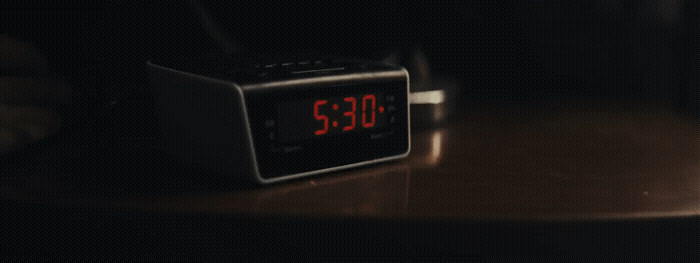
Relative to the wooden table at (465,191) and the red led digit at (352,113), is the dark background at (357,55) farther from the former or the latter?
the red led digit at (352,113)

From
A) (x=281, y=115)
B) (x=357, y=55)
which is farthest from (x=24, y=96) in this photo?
(x=357, y=55)

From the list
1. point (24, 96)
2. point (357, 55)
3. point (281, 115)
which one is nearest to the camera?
point (281, 115)

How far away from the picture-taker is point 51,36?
99 cm

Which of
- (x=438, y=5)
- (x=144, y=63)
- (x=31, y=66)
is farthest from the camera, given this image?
(x=438, y=5)

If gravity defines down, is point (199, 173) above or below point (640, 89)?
above

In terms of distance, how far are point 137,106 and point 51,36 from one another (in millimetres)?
178

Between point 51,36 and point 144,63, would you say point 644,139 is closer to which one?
point 144,63

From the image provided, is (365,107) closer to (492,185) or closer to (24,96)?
(492,185)

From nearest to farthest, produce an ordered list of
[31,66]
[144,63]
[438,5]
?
[31,66]
[144,63]
[438,5]

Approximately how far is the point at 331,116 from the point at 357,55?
1.48ft

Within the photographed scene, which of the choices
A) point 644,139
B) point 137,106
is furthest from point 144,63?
point 644,139

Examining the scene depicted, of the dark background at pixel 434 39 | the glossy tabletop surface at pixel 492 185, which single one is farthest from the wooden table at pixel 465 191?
the dark background at pixel 434 39

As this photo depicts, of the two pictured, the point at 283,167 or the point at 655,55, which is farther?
the point at 655,55

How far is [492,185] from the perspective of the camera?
0.72m
